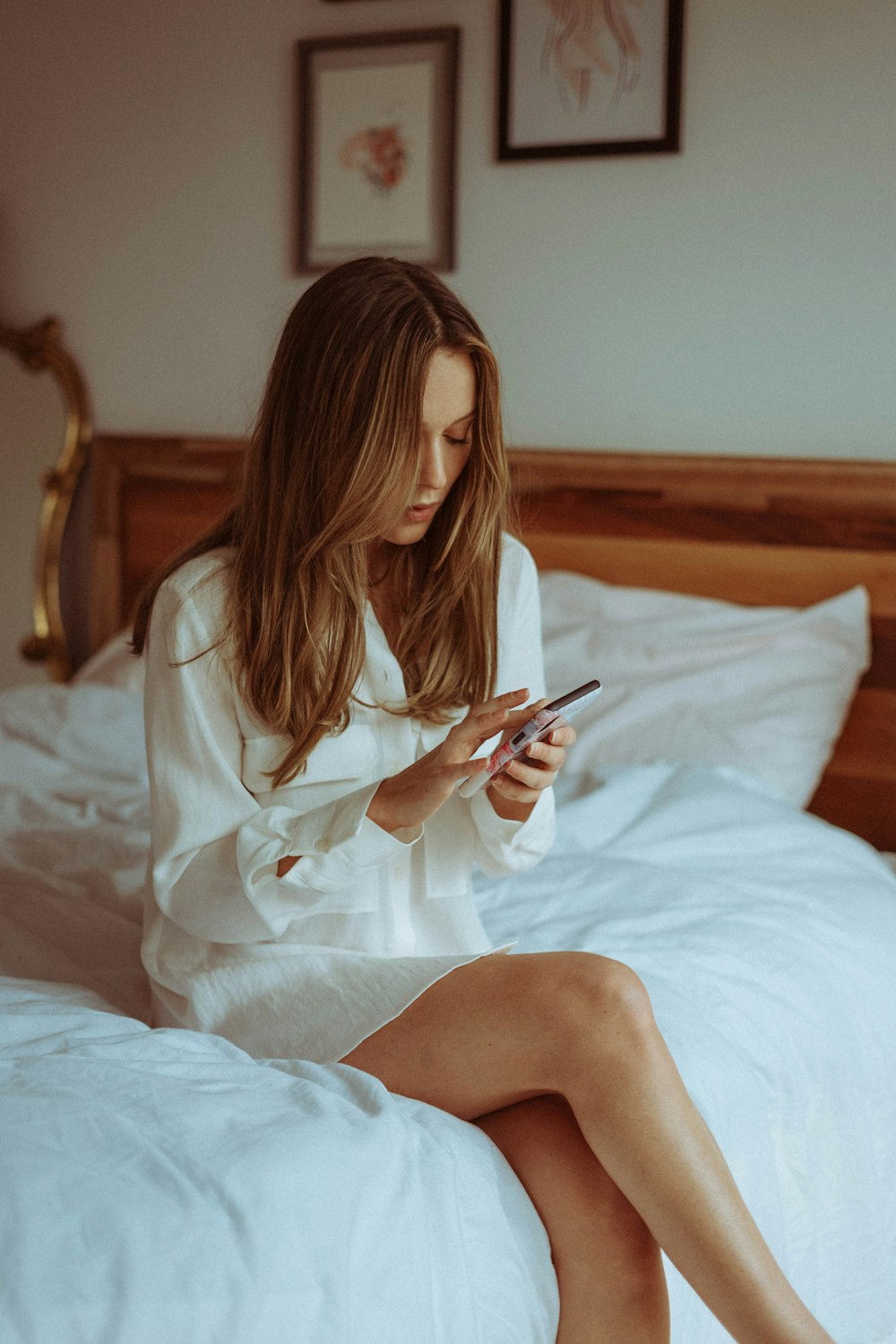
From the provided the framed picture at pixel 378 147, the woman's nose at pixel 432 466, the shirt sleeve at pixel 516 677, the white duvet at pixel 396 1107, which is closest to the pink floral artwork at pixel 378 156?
the framed picture at pixel 378 147

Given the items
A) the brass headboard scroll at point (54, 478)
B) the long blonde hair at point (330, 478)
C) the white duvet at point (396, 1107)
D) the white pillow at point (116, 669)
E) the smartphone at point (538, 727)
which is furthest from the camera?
the brass headboard scroll at point (54, 478)

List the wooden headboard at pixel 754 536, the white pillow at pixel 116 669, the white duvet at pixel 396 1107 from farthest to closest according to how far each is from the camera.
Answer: the white pillow at pixel 116 669 → the wooden headboard at pixel 754 536 → the white duvet at pixel 396 1107

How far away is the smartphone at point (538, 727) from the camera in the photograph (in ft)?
3.65

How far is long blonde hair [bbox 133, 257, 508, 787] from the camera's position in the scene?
1250 mm

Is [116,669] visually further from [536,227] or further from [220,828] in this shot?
[220,828]

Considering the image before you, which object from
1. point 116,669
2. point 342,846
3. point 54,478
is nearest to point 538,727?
point 342,846

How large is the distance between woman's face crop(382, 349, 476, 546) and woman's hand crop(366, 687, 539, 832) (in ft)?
0.80

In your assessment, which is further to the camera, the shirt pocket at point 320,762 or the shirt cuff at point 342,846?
the shirt pocket at point 320,762

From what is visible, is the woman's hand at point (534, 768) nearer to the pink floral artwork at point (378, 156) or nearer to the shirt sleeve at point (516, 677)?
the shirt sleeve at point (516, 677)

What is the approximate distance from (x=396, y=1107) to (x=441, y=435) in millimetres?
→ 627

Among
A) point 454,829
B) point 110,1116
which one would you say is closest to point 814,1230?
point 454,829

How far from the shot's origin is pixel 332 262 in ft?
8.84

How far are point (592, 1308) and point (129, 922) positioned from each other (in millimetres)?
761

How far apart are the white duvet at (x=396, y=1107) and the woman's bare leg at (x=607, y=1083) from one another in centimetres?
5
